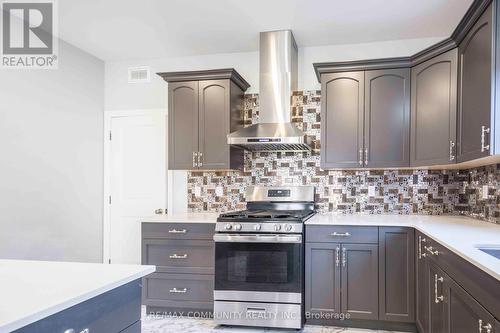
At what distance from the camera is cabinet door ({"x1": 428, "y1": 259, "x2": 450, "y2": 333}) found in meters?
2.05

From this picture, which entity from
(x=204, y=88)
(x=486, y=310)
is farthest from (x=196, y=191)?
(x=486, y=310)

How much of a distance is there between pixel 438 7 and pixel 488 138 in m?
1.37

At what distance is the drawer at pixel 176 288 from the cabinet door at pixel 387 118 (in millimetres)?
1815

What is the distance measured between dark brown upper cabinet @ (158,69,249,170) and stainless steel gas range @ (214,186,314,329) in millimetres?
723

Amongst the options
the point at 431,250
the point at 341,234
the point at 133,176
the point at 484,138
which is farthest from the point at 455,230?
the point at 133,176

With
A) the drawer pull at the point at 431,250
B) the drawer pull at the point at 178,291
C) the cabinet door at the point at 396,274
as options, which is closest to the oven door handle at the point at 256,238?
the drawer pull at the point at 178,291

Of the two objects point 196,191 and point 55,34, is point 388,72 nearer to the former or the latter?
point 196,191

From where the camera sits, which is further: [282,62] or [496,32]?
[282,62]

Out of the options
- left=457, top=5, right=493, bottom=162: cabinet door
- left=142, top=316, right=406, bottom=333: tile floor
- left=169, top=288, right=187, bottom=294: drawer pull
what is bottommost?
left=142, top=316, right=406, bottom=333: tile floor

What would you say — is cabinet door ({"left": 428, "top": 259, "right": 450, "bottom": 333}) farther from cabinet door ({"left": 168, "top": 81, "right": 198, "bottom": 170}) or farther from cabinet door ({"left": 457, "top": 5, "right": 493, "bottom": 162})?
cabinet door ({"left": 168, "top": 81, "right": 198, "bottom": 170})

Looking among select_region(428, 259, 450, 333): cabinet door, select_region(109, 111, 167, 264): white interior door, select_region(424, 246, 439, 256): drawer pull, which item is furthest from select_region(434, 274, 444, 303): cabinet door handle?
select_region(109, 111, 167, 264): white interior door

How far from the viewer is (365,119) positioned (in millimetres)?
3414

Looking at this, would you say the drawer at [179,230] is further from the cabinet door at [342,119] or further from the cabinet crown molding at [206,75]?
the cabinet crown molding at [206,75]

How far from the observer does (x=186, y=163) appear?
3.73 metres
